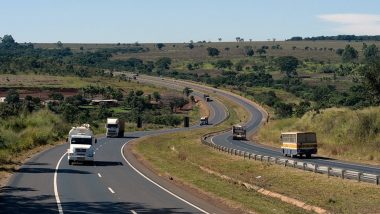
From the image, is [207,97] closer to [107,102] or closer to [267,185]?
[107,102]

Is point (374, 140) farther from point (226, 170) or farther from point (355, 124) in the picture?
point (226, 170)

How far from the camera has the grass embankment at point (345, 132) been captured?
214ft

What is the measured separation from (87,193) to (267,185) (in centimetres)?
1332

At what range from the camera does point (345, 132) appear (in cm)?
7888

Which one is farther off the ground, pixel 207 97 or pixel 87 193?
pixel 87 193

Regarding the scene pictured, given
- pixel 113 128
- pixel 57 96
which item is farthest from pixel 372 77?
pixel 57 96

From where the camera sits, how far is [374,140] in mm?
71375

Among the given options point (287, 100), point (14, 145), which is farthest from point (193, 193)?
point (287, 100)

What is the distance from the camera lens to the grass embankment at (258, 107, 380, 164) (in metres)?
65.1

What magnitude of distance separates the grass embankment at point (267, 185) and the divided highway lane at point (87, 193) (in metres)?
2.66

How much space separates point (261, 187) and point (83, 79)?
146706 mm

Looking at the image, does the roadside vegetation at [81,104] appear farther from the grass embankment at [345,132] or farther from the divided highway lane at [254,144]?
the grass embankment at [345,132]

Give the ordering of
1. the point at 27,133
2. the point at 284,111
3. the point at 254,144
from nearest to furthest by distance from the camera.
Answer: the point at 27,133 → the point at 254,144 → the point at 284,111

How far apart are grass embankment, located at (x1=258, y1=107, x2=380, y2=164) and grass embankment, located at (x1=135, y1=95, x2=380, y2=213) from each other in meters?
11.9
